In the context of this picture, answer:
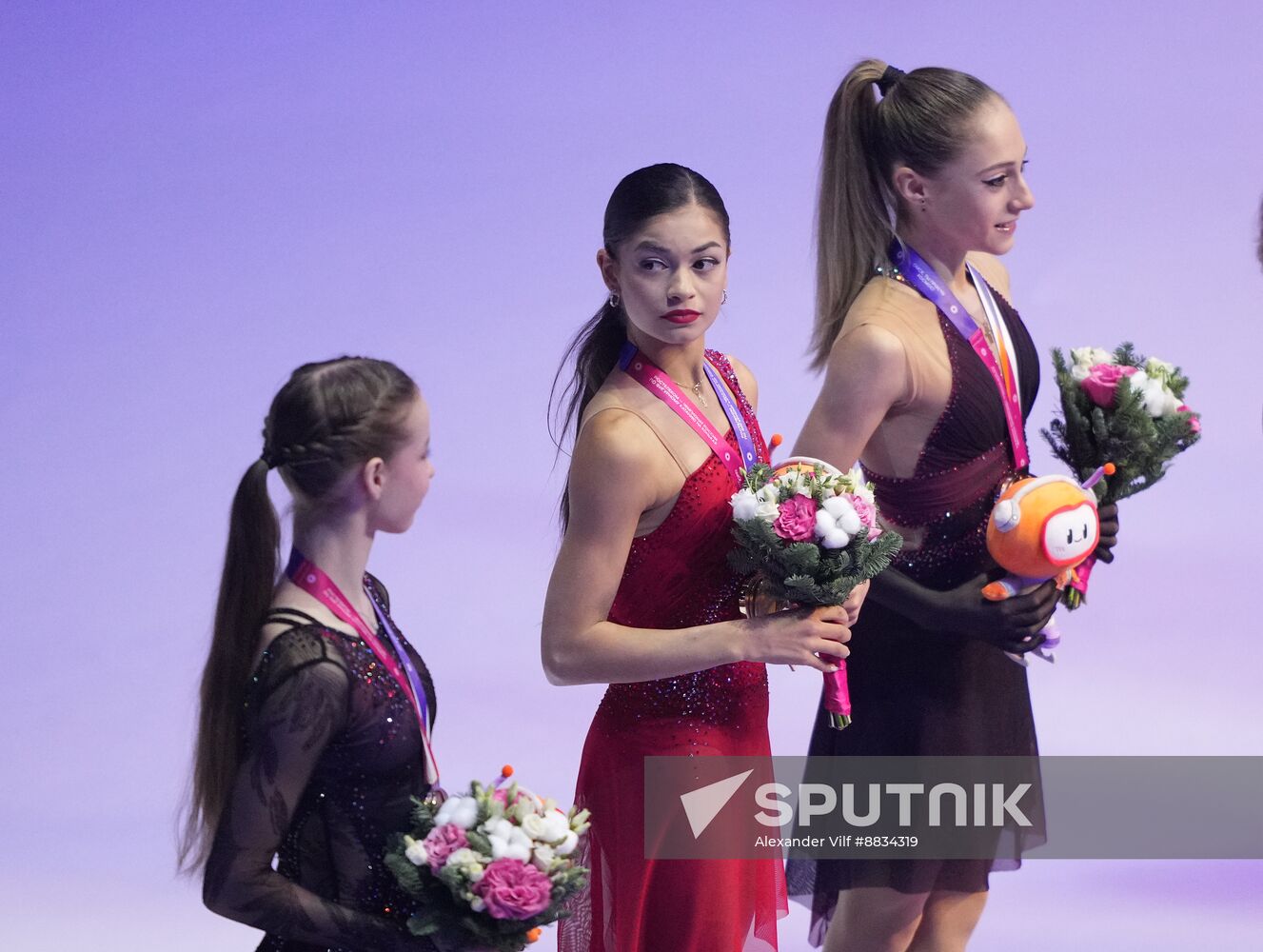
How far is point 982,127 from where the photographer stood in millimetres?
3846

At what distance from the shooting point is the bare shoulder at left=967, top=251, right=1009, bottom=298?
4215mm

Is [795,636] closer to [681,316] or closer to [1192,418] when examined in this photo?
[681,316]

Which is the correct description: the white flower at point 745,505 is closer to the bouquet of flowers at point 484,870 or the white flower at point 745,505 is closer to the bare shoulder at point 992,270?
the bouquet of flowers at point 484,870

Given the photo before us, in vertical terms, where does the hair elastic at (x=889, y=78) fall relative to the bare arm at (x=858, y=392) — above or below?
above

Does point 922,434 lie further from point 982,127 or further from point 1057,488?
point 982,127

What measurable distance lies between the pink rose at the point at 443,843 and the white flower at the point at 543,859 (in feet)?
0.35

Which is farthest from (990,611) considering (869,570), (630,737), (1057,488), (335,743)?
(335,743)

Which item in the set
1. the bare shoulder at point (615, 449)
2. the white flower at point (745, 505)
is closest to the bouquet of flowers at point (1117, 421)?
the white flower at point (745, 505)

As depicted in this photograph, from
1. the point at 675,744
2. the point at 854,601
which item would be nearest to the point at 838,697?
the point at 854,601

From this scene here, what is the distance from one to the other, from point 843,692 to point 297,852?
1.22 metres

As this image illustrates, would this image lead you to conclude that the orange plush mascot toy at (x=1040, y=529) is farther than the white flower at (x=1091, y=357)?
No

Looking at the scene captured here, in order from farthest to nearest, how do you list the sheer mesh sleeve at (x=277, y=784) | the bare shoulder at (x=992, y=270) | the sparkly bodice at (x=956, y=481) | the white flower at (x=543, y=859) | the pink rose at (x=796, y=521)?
the bare shoulder at (x=992, y=270) < the sparkly bodice at (x=956, y=481) < the pink rose at (x=796, y=521) < the white flower at (x=543, y=859) < the sheer mesh sleeve at (x=277, y=784)

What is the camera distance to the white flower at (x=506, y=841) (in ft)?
9.29

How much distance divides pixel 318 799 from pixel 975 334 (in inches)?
70.4
